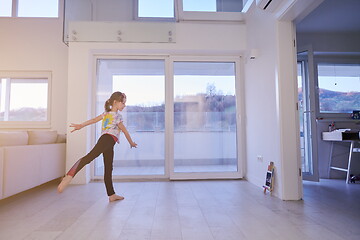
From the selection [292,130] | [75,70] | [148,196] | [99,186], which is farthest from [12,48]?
[292,130]

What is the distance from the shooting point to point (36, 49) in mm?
4629

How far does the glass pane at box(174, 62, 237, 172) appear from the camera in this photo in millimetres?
4344

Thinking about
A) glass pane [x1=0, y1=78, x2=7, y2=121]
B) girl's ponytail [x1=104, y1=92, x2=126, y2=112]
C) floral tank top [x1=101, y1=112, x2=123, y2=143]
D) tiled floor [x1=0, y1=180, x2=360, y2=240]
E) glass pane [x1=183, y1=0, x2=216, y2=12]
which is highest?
glass pane [x1=183, y1=0, x2=216, y2=12]

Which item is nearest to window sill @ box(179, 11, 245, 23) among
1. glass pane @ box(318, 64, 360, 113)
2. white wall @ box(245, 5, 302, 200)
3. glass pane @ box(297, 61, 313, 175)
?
white wall @ box(245, 5, 302, 200)

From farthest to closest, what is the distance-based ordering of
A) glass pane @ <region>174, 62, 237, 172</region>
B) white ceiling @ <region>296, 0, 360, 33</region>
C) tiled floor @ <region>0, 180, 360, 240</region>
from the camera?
glass pane @ <region>174, 62, 237, 172</region> → white ceiling @ <region>296, 0, 360, 33</region> → tiled floor @ <region>0, 180, 360, 240</region>

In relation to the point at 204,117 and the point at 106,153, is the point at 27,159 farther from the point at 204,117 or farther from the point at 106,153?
the point at 204,117

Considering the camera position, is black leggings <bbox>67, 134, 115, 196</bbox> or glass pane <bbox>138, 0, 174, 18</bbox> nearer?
black leggings <bbox>67, 134, 115, 196</bbox>

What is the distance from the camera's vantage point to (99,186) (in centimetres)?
371

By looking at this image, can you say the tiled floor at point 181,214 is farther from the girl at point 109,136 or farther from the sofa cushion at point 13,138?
the sofa cushion at point 13,138

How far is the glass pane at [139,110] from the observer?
430cm

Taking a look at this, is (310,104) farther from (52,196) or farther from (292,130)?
(52,196)

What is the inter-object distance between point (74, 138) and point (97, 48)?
1.45m

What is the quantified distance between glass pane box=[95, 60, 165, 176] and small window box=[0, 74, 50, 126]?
116 centimetres

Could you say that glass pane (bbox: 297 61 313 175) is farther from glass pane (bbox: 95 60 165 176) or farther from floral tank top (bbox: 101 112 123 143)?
floral tank top (bbox: 101 112 123 143)
